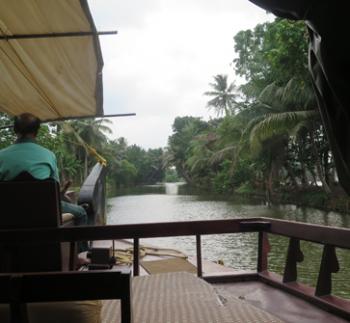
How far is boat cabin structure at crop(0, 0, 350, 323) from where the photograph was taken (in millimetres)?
926

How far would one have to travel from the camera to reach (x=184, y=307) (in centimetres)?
154

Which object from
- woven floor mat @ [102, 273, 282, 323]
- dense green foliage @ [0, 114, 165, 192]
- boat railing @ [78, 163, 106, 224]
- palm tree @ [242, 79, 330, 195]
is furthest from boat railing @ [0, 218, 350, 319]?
palm tree @ [242, 79, 330, 195]

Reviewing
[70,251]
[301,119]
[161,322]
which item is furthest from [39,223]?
[301,119]

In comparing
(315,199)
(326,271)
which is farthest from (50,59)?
(315,199)

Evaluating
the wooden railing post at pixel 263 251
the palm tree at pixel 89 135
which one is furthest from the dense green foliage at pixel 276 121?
the palm tree at pixel 89 135

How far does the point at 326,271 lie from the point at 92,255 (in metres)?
1.57

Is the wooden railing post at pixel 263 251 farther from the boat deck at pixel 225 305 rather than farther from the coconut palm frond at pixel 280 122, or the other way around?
the coconut palm frond at pixel 280 122

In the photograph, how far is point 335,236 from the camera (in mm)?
1789

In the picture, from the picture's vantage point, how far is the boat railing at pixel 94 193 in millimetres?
3811

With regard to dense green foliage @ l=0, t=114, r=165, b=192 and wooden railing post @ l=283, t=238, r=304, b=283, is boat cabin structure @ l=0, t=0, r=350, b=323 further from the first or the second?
dense green foliage @ l=0, t=114, r=165, b=192

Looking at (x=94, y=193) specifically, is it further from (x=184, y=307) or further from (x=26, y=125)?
(x=184, y=307)

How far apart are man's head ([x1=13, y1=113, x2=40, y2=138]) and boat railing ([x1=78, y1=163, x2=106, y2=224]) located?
1556mm

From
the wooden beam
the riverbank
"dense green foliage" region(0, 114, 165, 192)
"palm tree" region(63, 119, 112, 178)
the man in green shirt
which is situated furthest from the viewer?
"palm tree" region(63, 119, 112, 178)

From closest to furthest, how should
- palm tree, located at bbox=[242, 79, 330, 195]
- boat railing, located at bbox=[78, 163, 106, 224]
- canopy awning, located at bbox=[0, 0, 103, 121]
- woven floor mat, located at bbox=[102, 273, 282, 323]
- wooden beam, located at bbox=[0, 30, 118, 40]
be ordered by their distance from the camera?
woven floor mat, located at bbox=[102, 273, 282, 323] < canopy awning, located at bbox=[0, 0, 103, 121] < wooden beam, located at bbox=[0, 30, 118, 40] < boat railing, located at bbox=[78, 163, 106, 224] < palm tree, located at bbox=[242, 79, 330, 195]
